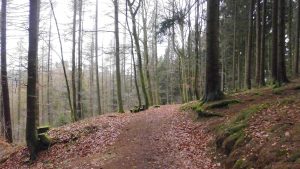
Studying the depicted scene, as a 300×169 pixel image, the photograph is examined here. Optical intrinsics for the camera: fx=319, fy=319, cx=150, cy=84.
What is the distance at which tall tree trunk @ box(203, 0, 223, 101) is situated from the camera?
13.2 metres

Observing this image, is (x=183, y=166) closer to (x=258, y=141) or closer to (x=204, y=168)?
(x=204, y=168)

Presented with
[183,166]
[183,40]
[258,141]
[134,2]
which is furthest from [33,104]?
[183,40]

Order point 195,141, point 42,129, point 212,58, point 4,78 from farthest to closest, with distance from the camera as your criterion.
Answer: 1. point 4,78
2. point 42,129
3. point 212,58
4. point 195,141

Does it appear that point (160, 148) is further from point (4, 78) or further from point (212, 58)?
point (4, 78)

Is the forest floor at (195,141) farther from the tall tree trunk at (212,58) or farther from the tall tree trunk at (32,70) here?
the tall tree trunk at (32,70)

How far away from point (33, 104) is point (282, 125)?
26.9ft

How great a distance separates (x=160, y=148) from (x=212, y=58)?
17.6ft

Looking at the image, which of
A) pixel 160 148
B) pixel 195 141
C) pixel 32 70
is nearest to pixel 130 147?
pixel 160 148

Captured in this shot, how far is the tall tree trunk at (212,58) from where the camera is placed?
13250 mm

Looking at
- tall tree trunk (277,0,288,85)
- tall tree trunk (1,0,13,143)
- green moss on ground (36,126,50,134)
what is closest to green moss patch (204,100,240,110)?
tall tree trunk (277,0,288,85)

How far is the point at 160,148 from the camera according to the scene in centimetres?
973

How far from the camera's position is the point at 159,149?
965 centimetres

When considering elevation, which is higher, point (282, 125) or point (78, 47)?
point (78, 47)

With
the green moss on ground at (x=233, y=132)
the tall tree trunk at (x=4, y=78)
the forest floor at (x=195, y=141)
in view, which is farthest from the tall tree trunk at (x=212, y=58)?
the tall tree trunk at (x=4, y=78)
